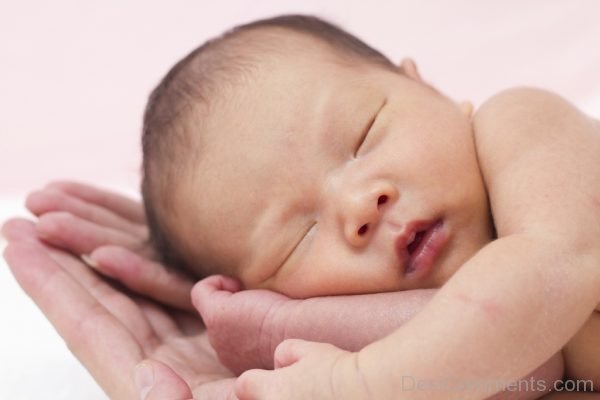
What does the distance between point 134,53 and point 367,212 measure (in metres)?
1.54

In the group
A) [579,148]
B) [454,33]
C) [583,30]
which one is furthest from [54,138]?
[579,148]

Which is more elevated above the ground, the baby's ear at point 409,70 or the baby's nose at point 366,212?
the baby's ear at point 409,70

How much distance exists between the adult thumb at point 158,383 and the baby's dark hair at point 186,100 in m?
0.28

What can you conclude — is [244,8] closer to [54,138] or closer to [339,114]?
[54,138]

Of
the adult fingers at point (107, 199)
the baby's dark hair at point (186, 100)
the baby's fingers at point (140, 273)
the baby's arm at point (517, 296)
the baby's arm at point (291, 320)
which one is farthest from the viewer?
the adult fingers at point (107, 199)

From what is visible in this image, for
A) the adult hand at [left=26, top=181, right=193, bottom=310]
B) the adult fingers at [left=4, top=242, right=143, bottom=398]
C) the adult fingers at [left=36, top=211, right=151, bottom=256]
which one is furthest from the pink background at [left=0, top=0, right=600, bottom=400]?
the adult fingers at [left=4, top=242, right=143, bottom=398]

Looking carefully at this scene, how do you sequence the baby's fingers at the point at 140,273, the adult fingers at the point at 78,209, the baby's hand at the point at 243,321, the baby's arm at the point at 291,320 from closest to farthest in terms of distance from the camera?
the baby's arm at the point at 291,320
the baby's hand at the point at 243,321
the baby's fingers at the point at 140,273
the adult fingers at the point at 78,209

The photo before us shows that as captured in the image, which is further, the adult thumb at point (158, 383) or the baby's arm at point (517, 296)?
the adult thumb at point (158, 383)

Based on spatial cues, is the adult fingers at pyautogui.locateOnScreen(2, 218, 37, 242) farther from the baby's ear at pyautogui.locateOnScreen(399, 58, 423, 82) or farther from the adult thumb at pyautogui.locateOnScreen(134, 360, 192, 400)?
the baby's ear at pyautogui.locateOnScreen(399, 58, 423, 82)

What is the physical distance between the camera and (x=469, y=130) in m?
1.19

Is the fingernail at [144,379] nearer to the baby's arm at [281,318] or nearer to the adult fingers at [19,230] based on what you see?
the baby's arm at [281,318]

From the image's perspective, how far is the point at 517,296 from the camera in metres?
0.83

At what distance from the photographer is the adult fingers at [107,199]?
1748 millimetres

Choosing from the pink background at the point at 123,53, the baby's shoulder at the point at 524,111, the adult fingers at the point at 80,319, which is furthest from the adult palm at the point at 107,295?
the pink background at the point at 123,53
